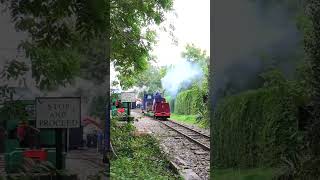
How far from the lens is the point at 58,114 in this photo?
3.31 meters

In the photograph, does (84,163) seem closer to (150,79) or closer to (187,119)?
(150,79)

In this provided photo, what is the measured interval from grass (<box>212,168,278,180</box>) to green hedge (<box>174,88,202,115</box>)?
87cm

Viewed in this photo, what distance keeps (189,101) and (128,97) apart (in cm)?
58

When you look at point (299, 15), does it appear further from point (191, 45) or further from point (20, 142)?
point (20, 142)

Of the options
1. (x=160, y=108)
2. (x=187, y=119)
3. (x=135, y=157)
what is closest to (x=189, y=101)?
(x=187, y=119)

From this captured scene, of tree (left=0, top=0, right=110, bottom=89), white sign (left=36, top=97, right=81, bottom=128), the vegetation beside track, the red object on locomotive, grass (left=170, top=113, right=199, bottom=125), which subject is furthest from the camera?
grass (left=170, top=113, right=199, bottom=125)

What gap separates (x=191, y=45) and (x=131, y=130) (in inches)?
38.9

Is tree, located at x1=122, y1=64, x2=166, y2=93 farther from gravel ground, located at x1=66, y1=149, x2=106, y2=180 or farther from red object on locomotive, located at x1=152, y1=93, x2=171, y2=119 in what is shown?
gravel ground, located at x1=66, y1=149, x2=106, y2=180

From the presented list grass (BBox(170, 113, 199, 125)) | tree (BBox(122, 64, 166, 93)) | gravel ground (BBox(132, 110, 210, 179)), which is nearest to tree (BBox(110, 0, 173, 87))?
tree (BBox(122, 64, 166, 93))

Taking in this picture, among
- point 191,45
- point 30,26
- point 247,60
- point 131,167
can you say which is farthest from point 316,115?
point 30,26

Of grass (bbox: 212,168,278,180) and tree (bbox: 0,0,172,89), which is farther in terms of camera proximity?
grass (bbox: 212,168,278,180)

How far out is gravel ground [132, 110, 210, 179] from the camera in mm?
4157

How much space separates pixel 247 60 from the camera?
11.5 ft

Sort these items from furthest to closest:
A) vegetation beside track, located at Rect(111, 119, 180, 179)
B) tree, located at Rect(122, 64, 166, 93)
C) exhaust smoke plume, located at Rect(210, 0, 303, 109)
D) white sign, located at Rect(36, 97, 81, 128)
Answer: tree, located at Rect(122, 64, 166, 93), vegetation beside track, located at Rect(111, 119, 180, 179), exhaust smoke plume, located at Rect(210, 0, 303, 109), white sign, located at Rect(36, 97, 81, 128)
